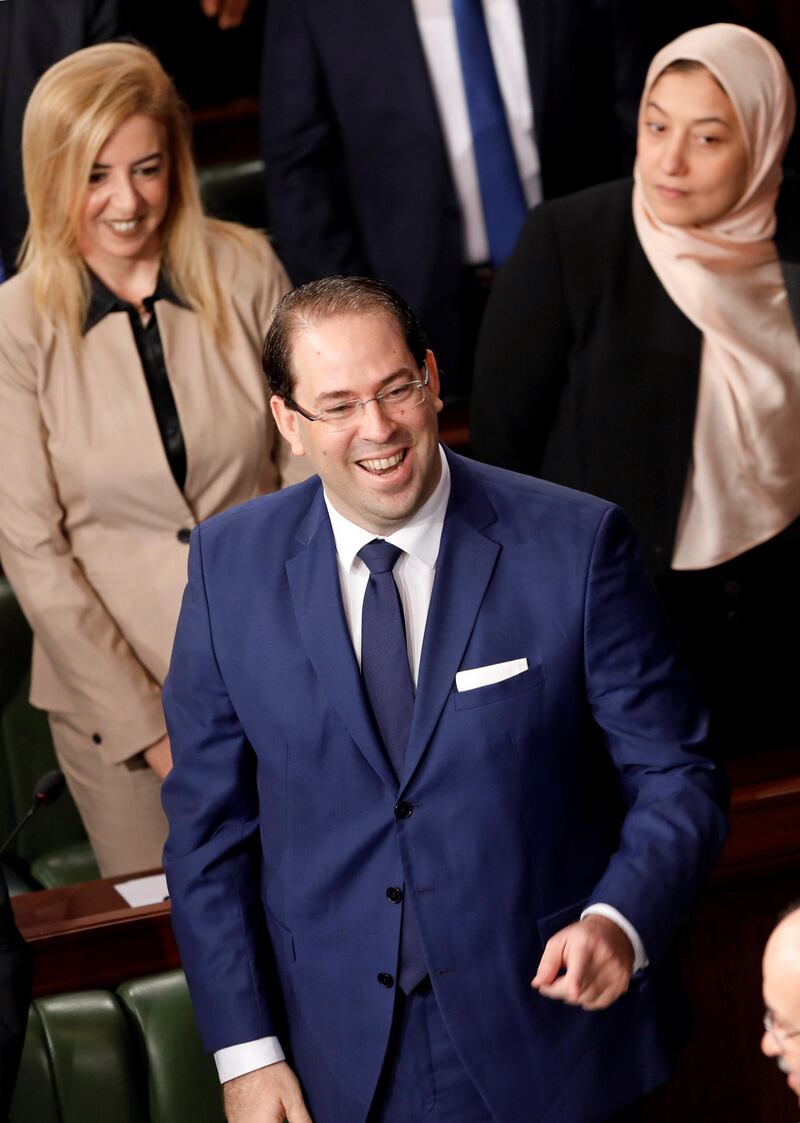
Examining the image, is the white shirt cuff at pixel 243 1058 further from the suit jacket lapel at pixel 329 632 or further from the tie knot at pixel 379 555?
the tie knot at pixel 379 555

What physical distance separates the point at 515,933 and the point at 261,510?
510 mm

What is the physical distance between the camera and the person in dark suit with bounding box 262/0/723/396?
2.68m

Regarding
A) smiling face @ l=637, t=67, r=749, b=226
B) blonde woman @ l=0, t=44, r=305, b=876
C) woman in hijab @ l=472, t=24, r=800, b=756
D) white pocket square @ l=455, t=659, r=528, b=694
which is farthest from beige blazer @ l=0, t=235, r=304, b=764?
white pocket square @ l=455, t=659, r=528, b=694

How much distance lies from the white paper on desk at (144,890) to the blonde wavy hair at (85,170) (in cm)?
80

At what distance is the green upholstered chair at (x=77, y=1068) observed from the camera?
6.11 ft

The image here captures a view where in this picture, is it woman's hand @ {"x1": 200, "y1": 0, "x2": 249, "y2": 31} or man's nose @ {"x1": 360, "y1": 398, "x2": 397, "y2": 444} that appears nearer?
man's nose @ {"x1": 360, "y1": 398, "x2": 397, "y2": 444}

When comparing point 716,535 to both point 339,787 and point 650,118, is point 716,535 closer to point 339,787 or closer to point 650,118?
point 650,118

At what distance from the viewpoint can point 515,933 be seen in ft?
5.30

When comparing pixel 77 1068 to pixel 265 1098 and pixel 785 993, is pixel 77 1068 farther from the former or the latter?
pixel 785 993

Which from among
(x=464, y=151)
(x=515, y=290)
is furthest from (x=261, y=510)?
(x=464, y=151)

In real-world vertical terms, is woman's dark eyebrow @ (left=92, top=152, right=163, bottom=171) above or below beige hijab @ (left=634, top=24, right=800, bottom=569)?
above

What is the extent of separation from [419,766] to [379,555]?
21 centimetres

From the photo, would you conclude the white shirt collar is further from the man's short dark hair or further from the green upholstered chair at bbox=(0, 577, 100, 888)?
the green upholstered chair at bbox=(0, 577, 100, 888)

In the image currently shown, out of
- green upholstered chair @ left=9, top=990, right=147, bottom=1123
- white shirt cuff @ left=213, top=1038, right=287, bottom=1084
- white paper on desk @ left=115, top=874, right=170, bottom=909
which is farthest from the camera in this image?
white paper on desk @ left=115, top=874, right=170, bottom=909
